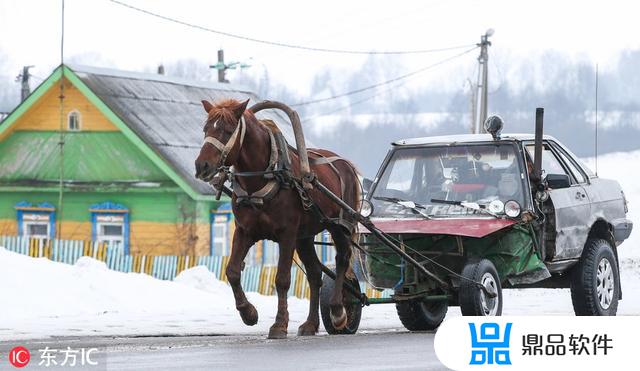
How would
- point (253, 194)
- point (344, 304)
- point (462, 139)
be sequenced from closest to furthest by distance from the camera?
point (253, 194) → point (344, 304) → point (462, 139)

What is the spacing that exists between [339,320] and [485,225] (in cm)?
175

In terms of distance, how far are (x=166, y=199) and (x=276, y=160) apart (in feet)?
79.9

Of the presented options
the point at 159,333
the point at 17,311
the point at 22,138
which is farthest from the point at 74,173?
the point at 159,333

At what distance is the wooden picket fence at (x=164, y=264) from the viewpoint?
3180 cm

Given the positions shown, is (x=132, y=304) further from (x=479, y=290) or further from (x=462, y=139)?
(x=479, y=290)

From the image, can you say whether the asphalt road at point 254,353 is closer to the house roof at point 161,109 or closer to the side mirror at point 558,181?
the side mirror at point 558,181

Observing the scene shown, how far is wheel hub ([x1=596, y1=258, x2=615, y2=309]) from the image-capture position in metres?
16.3

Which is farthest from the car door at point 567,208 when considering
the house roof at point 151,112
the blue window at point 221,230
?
the blue window at point 221,230

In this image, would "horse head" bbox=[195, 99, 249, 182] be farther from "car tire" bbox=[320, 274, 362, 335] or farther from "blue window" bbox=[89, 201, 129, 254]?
"blue window" bbox=[89, 201, 129, 254]

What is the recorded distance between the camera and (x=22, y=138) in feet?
132

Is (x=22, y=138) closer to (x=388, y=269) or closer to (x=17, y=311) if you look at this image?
(x=17, y=311)

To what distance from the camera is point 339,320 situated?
49.7 ft

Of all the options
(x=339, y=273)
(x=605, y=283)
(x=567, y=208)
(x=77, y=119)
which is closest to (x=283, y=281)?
(x=339, y=273)

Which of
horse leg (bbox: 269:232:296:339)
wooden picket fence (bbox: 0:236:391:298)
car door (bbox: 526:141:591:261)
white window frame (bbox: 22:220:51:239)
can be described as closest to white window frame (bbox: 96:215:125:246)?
white window frame (bbox: 22:220:51:239)
